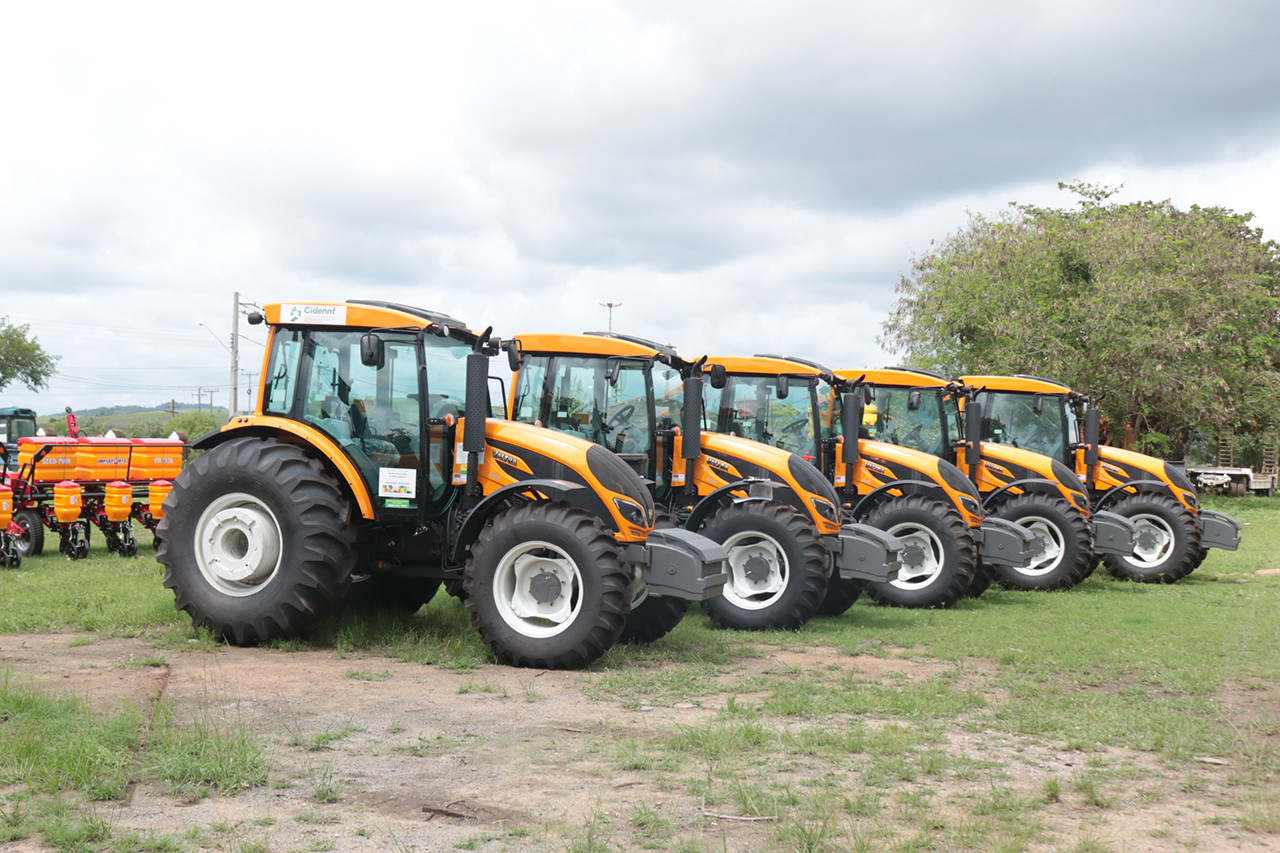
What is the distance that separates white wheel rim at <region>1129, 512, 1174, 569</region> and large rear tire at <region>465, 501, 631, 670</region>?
10.1 metres

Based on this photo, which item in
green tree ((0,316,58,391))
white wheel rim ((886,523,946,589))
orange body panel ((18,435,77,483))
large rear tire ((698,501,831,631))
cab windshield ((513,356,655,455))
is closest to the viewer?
large rear tire ((698,501,831,631))

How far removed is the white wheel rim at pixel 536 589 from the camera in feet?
25.2

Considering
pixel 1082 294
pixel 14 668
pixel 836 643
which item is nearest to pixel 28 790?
pixel 14 668

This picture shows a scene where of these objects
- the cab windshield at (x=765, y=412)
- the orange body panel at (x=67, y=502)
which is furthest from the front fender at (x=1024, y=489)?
the orange body panel at (x=67, y=502)

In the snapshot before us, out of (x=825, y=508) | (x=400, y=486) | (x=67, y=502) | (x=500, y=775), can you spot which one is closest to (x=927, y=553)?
(x=825, y=508)

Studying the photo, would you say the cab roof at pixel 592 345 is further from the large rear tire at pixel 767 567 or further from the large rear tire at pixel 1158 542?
the large rear tire at pixel 1158 542

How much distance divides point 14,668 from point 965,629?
7.73 meters

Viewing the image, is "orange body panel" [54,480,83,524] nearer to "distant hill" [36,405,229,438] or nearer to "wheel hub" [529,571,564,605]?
"distant hill" [36,405,229,438]

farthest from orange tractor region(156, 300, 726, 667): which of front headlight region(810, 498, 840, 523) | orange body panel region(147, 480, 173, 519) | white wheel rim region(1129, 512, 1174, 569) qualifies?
white wheel rim region(1129, 512, 1174, 569)

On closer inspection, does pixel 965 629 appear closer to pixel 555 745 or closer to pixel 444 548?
pixel 444 548

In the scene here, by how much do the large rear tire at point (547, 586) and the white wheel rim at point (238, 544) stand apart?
Result: 1.61 metres

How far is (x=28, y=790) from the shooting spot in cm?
463

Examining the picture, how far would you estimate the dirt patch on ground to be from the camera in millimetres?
4309

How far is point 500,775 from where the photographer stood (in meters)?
5.07
